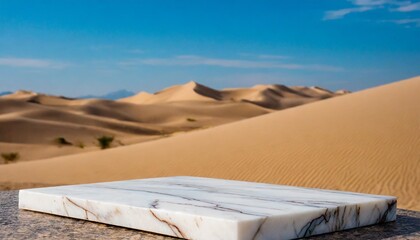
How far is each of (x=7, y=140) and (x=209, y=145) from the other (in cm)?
2550

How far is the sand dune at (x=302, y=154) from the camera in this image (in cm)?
1822

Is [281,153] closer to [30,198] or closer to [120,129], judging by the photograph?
[30,198]

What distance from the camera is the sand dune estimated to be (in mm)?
18219

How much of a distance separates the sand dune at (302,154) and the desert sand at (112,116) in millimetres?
13831

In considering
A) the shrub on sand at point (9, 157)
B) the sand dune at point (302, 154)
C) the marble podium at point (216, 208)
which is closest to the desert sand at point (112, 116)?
the shrub on sand at point (9, 157)

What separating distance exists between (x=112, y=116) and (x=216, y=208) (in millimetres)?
63171

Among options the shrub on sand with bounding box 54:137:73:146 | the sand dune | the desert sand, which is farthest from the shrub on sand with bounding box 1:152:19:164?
the sand dune

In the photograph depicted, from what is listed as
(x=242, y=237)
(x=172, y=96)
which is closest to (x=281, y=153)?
(x=242, y=237)

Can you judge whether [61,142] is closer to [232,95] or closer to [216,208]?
[216,208]

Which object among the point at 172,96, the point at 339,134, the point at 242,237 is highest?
the point at 172,96

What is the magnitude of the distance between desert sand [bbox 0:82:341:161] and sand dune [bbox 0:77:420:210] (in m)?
13.8

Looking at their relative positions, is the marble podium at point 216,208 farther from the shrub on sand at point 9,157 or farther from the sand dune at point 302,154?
the shrub on sand at point 9,157

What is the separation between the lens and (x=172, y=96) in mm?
103688

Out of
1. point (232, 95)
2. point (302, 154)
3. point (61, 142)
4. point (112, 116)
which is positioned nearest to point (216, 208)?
point (302, 154)
